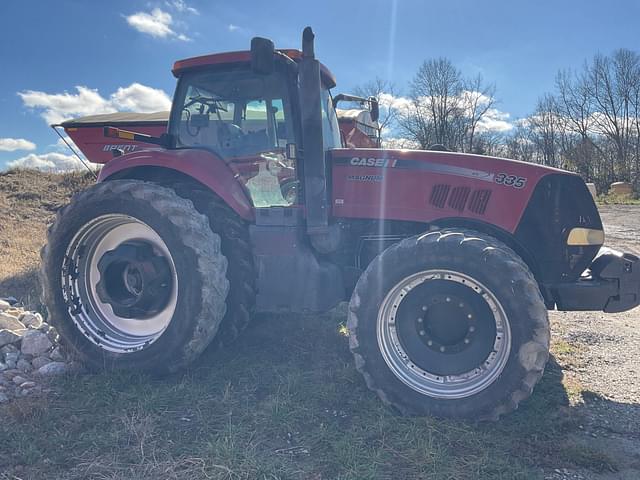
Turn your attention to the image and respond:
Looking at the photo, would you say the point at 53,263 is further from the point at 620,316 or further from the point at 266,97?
the point at 620,316

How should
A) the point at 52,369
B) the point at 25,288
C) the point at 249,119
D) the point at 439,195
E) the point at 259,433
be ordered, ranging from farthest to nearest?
the point at 25,288, the point at 249,119, the point at 52,369, the point at 439,195, the point at 259,433

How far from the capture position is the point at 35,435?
112 inches

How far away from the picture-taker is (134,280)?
374 cm

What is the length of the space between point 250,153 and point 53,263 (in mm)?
1776

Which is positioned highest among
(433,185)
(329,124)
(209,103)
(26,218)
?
(209,103)

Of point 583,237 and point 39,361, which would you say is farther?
point 39,361

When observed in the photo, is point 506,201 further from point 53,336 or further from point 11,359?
point 11,359

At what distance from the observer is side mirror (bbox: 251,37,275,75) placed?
3.22 metres

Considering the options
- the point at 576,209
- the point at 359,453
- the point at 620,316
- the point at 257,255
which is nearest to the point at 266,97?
the point at 257,255

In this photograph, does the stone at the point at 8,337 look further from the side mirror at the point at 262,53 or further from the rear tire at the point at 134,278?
the side mirror at the point at 262,53

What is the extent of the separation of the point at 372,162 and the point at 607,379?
2460 mm

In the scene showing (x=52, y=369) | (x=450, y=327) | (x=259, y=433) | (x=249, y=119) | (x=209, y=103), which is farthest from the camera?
(x=209, y=103)

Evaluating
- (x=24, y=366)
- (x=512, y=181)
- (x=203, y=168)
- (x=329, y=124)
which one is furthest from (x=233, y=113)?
(x=24, y=366)

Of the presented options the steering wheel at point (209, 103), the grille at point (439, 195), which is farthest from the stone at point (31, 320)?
the grille at point (439, 195)
